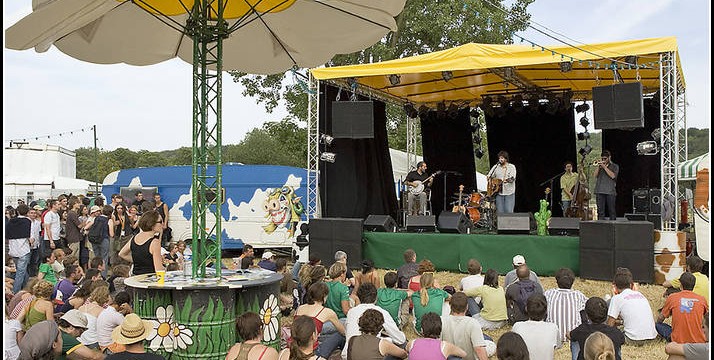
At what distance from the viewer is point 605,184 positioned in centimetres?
1077

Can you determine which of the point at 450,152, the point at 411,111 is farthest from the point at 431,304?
the point at 450,152

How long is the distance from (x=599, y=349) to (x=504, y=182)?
868 cm

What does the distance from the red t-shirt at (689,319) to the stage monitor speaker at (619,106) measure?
5018mm

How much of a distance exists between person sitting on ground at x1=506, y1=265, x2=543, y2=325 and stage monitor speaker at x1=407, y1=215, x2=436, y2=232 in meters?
4.71

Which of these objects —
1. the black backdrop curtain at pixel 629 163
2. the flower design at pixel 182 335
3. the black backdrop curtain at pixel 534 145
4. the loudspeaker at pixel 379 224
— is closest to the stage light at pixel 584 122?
the black backdrop curtain at pixel 629 163

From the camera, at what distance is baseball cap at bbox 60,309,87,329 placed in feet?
16.6

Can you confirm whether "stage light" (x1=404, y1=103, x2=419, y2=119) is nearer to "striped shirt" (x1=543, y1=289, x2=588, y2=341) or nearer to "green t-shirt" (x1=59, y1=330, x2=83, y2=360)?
"striped shirt" (x1=543, y1=289, x2=588, y2=341)

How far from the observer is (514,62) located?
10.0 m

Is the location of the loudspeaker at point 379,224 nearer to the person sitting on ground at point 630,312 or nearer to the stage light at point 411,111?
the stage light at point 411,111

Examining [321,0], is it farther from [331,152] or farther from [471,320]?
[331,152]

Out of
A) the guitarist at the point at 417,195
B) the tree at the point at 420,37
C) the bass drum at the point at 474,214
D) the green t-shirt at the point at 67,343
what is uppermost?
the tree at the point at 420,37

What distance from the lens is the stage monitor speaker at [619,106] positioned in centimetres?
963

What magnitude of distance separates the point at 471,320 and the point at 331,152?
8010 millimetres

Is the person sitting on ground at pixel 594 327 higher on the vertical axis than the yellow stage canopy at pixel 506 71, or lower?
lower
